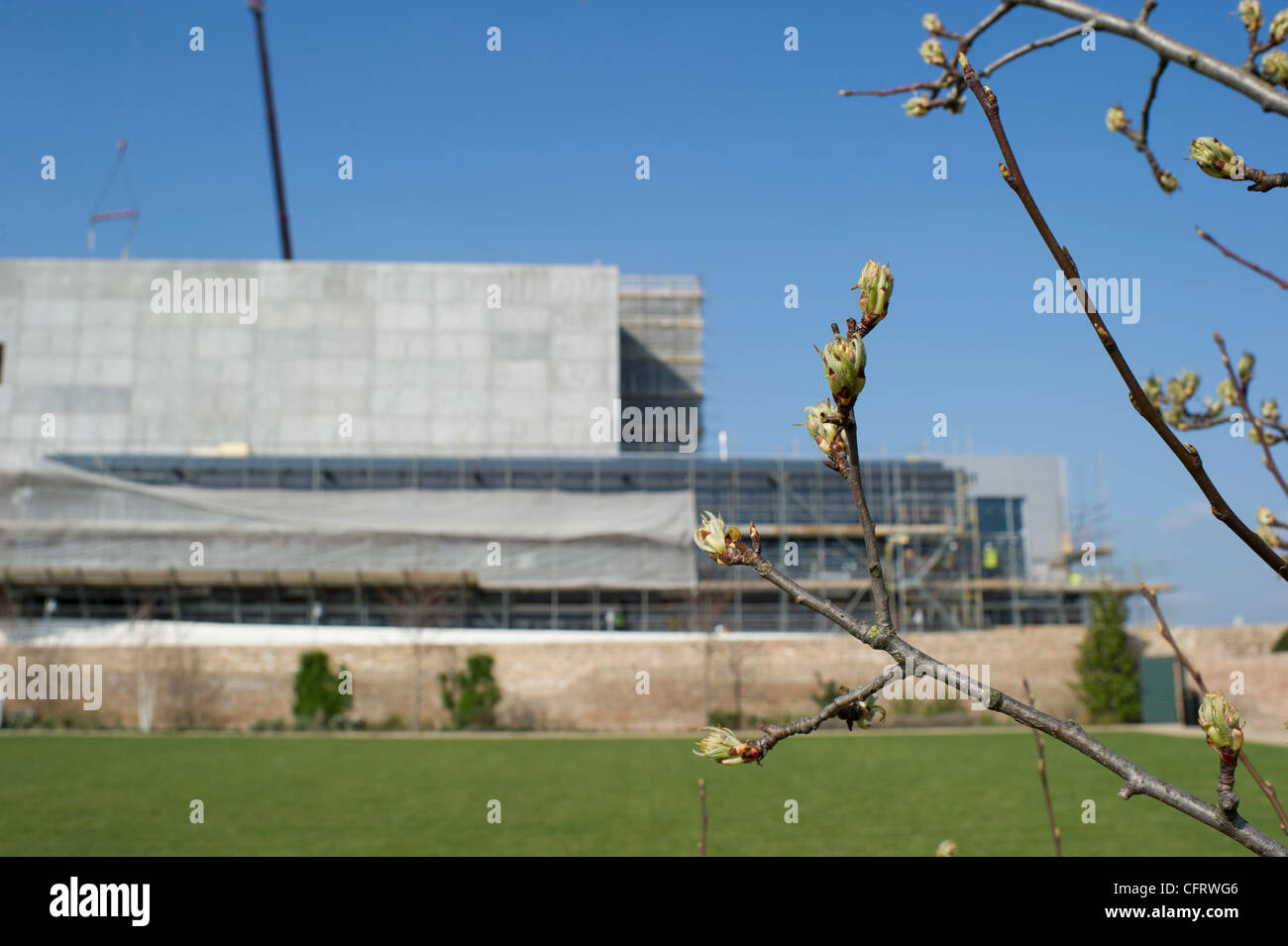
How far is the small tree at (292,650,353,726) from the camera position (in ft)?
74.1

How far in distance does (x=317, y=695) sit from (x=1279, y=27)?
23.3m

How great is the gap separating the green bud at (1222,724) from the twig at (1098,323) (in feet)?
0.40

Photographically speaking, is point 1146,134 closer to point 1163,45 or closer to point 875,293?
point 1163,45

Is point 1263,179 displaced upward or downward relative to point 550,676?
upward

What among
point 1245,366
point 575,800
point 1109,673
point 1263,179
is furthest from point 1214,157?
point 1109,673

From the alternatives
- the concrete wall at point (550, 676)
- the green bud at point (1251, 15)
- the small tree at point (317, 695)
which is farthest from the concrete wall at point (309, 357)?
the green bud at point (1251, 15)

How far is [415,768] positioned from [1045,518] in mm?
31931

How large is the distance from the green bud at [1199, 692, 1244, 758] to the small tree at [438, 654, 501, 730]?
22876mm

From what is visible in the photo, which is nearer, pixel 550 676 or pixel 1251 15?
pixel 1251 15

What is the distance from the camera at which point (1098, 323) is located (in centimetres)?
77

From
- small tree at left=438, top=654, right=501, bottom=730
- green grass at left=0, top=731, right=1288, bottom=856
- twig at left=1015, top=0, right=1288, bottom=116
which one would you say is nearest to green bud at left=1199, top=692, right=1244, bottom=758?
twig at left=1015, top=0, right=1288, bottom=116

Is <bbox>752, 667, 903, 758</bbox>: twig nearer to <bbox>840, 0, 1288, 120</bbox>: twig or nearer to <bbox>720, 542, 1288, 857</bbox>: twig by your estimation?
<bbox>720, 542, 1288, 857</bbox>: twig

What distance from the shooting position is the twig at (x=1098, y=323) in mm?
743

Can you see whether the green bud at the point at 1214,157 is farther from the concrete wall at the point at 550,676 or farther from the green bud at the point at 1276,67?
the concrete wall at the point at 550,676
